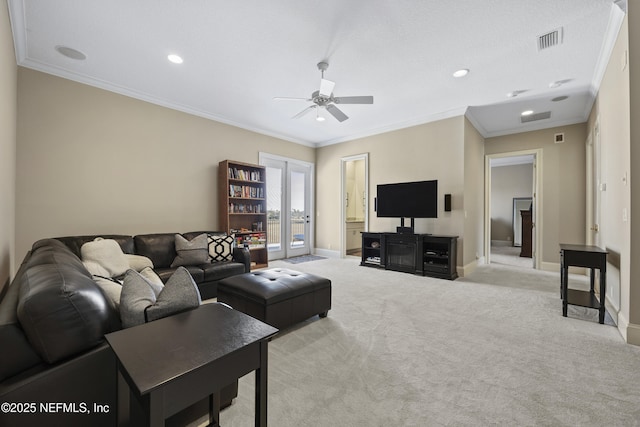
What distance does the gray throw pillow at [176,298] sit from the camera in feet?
4.24

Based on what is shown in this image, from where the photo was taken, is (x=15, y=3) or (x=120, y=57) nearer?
(x=15, y=3)

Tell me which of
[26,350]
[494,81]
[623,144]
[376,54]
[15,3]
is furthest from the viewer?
[494,81]

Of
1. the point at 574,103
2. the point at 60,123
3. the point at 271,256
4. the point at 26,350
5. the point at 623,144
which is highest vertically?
the point at 574,103

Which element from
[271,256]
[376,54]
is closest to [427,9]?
Answer: [376,54]

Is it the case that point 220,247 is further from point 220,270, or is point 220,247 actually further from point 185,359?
point 185,359

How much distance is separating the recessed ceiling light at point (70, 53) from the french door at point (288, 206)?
10.3ft

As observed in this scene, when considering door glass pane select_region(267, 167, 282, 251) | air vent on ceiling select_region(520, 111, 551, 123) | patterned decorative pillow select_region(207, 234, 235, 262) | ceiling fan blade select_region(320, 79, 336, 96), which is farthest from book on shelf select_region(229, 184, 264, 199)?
air vent on ceiling select_region(520, 111, 551, 123)

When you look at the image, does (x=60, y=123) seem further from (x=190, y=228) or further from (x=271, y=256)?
(x=271, y=256)

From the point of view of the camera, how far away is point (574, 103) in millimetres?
4363

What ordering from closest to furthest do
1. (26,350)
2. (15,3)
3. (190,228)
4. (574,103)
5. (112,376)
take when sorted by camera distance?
(26,350)
(112,376)
(15,3)
(574,103)
(190,228)

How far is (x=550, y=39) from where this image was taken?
2.79 metres

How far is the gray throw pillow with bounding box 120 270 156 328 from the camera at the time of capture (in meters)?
1.25

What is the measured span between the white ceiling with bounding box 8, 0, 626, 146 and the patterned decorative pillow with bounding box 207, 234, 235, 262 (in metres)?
2.18

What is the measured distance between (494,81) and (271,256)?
5.13 metres
